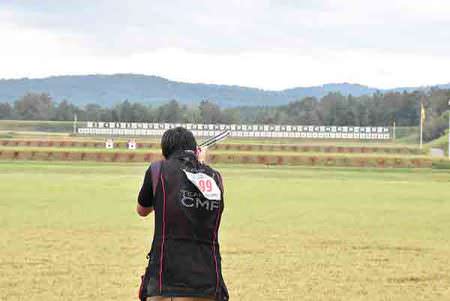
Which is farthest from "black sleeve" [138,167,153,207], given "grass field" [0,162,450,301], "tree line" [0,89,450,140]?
"tree line" [0,89,450,140]

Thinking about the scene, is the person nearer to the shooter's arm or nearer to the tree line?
the shooter's arm

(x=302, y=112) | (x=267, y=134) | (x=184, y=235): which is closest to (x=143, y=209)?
(x=184, y=235)

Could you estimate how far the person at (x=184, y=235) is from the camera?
6.18 meters

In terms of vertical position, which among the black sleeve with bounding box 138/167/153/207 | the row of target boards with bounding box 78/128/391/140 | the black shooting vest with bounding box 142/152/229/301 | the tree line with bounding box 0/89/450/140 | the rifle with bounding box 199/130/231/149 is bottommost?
the row of target boards with bounding box 78/128/391/140

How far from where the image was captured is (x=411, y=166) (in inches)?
2256

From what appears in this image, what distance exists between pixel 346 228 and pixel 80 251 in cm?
660

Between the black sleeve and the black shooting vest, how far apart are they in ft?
0.25

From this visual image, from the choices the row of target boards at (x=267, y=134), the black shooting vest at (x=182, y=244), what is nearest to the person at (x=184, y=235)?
the black shooting vest at (x=182, y=244)

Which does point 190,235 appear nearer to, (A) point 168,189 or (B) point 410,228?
(A) point 168,189

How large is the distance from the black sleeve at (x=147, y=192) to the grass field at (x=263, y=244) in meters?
4.97

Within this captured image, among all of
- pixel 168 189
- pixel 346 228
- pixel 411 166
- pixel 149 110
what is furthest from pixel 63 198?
pixel 149 110

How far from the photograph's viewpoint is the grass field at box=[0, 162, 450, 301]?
11.9m

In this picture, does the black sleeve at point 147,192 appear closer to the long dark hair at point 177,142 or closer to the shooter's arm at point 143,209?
the shooter's arm at point 143,209

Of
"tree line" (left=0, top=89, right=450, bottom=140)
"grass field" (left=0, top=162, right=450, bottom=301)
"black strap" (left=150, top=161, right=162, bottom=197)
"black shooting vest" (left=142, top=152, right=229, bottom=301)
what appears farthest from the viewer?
"tree line" (left=0, top=89, right=450, bottom=140)
